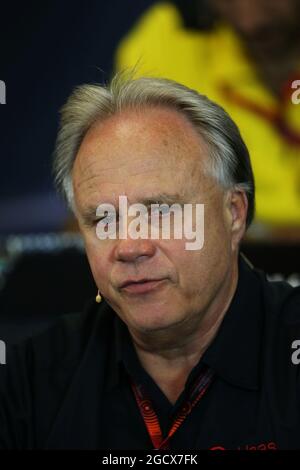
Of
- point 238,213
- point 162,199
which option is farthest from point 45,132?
point 162,199

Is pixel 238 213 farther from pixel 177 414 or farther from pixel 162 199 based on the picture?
pixel 177 414

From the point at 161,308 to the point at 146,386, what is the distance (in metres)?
0.20

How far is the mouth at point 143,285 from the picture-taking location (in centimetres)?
133

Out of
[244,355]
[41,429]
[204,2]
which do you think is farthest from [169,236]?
[204,2]

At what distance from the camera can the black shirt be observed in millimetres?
1355

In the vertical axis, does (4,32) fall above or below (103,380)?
above

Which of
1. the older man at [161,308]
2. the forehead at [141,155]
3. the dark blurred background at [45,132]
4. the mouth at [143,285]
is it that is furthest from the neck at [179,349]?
the dark blurred background at [45,132]

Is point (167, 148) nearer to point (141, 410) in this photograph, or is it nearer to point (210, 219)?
point (210, 219)

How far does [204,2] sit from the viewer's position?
279 centimetres

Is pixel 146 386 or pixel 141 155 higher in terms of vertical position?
pixel 141 155

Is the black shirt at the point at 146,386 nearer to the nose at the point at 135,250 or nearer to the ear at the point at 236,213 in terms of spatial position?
the ear at the point at 236,213

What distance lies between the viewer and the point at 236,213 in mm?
1495

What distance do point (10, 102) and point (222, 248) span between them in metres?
1.75

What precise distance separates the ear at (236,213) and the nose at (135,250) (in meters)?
0.22
